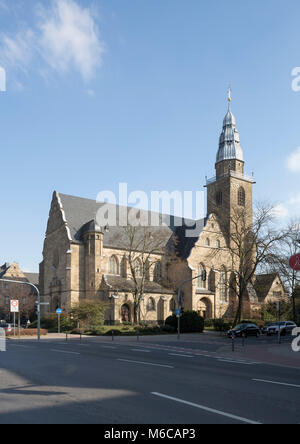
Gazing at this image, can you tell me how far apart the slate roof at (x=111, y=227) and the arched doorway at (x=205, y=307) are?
21.1 ft

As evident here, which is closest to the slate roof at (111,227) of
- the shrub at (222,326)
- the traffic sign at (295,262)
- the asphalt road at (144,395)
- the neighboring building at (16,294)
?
the shrub at (222,326)

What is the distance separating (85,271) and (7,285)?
125 ft

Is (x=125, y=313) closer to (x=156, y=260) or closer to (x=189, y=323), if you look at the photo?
(x=156, y=260)

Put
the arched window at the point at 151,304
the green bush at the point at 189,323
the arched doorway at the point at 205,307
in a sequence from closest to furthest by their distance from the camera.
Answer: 1. the green bush at the point at 189,323
2. the arched window at the point at 151,304
3. the arched doorway at the point at 205,307

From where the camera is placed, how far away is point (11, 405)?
754 centimetres

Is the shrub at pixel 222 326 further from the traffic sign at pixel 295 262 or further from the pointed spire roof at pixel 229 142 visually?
the traffic sign at pixel 295 262

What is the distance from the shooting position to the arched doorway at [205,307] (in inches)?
2101

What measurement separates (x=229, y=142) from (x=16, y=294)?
40013 mm

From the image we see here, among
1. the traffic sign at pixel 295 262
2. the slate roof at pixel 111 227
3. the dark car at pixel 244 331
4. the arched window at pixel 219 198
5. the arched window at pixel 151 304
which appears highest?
the arched window at pixel 219 198

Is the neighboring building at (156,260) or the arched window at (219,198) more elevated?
the arched window at (219,198)

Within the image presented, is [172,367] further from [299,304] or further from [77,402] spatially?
[299,304]

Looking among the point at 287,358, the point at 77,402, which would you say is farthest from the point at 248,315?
the point at 77,402

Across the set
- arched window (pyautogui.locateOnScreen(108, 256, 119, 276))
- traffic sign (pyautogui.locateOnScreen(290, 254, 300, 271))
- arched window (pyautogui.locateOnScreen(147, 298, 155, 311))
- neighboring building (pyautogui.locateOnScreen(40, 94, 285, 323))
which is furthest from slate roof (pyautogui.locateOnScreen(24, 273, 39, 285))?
traffic sign (pyautogui.locateOnScreen(290, 254, 300, 271))

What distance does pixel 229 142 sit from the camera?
61.6 meters
